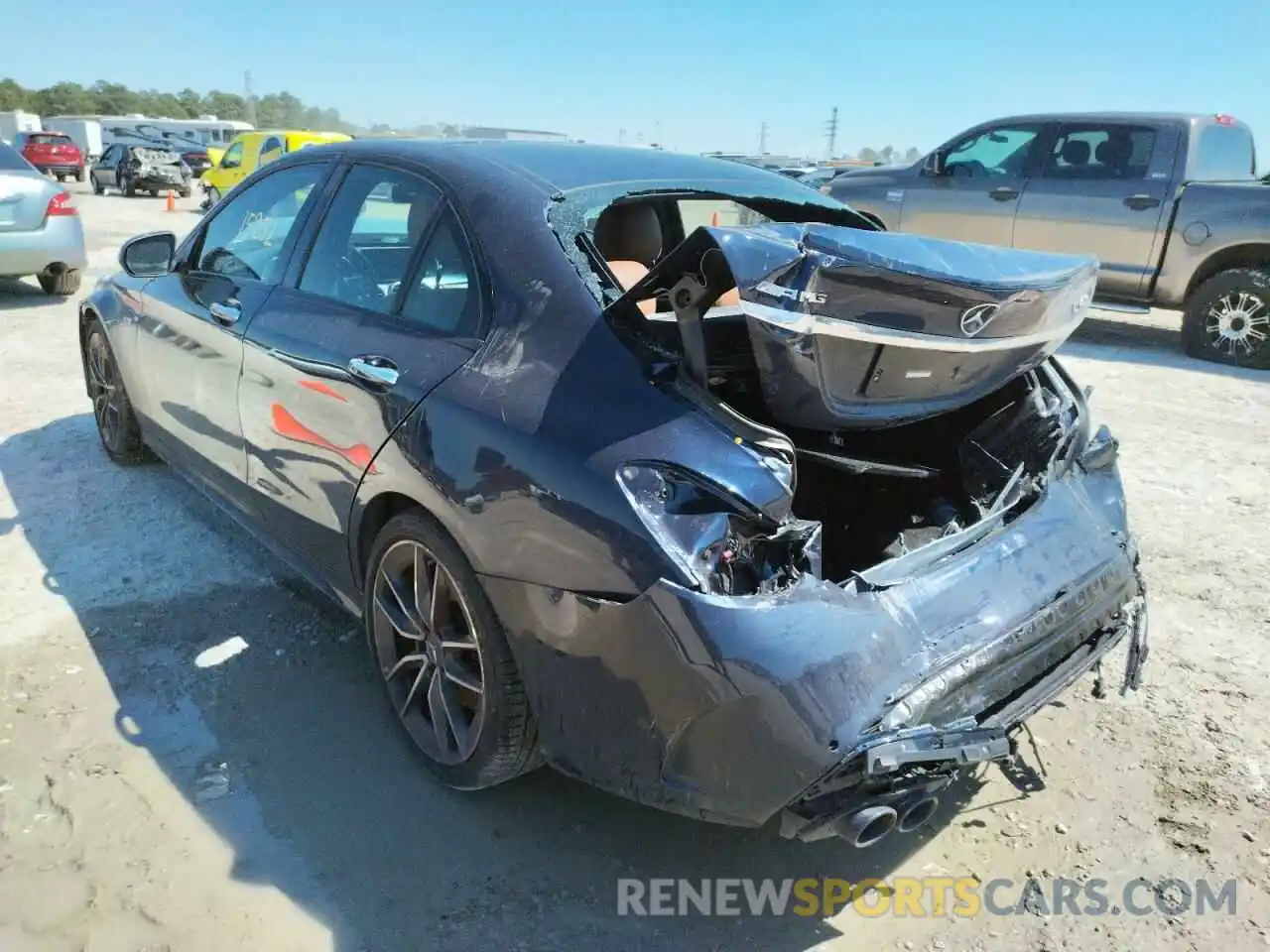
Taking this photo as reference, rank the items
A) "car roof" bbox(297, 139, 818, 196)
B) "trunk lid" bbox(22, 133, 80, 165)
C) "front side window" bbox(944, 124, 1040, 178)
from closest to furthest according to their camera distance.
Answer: "car roof" bbox(297, 139, 818, 196) → "front side window" bbox(944, 124, 1040, 178) → "trunk lid" bbox(22, 133, 80, 165)

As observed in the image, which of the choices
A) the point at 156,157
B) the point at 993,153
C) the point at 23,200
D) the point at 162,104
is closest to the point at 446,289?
the point at 23,200

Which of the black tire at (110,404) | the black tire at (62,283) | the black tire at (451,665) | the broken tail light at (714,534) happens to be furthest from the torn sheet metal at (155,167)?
the broken tail light at (714,534)

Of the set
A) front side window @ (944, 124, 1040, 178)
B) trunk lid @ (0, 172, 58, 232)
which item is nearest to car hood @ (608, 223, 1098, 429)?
front side window @ (944, 124, 1040, 178)

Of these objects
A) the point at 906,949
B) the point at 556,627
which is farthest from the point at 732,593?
the point at 906,949

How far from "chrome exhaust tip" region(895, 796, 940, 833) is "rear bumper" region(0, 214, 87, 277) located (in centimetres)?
946

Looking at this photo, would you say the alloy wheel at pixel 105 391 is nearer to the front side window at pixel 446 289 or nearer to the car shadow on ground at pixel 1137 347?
the front side window at pixel 446 289

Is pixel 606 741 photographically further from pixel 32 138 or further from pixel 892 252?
pixel 32 138

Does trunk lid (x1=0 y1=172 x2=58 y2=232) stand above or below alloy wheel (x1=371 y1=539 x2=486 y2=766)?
above

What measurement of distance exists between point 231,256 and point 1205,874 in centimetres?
378

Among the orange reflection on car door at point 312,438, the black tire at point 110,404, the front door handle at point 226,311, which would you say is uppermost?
the front door handle at point 226,311

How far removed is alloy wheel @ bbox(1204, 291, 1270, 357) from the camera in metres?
8.23

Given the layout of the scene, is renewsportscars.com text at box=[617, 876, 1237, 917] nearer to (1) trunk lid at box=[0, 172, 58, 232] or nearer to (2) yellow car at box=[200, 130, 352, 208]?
(1) trunk lid at box=[0, 172, 58, 232]

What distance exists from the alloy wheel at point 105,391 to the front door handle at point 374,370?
8.55ft

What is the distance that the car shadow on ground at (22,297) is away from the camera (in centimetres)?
929
